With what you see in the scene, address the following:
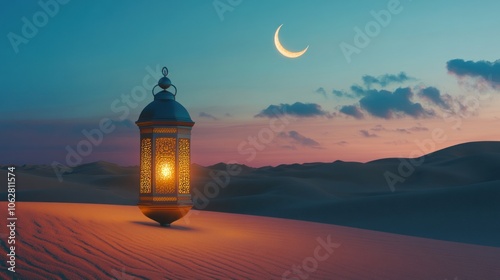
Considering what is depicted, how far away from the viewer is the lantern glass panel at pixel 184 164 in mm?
11258

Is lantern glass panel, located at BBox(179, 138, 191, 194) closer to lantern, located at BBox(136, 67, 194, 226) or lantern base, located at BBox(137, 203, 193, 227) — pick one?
lantern, located at BBox(136, 67, 194, 226)

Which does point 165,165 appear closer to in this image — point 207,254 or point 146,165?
point 146,165

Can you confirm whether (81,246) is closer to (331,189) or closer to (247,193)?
(247,193)

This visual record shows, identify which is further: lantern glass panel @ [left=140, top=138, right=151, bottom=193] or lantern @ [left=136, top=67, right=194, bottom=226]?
lantern glass panel @ [left=140, top=138, right=151, bottom=193]

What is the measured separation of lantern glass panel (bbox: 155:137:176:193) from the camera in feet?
36.7

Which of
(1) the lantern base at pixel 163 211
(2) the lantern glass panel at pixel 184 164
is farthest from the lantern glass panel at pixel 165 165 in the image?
(1) the lantern base at pixel 163 211

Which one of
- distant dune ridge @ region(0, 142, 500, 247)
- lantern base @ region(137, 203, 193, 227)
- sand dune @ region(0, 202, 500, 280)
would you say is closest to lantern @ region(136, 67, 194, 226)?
lantern base @ region(137, 203, 193, 227)

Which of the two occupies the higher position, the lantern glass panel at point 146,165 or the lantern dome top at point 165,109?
the lantern dome top at point 165,109

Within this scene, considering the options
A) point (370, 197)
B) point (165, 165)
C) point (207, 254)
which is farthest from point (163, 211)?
point (370, 197)

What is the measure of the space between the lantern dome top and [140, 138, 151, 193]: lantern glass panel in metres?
0.41

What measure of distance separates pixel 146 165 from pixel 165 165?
1.28 ft

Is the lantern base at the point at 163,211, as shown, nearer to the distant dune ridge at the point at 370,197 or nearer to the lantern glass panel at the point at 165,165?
the lantern glass panel at the point at 165,165

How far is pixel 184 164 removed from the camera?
37.2 ft

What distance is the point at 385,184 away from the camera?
5500 cm
